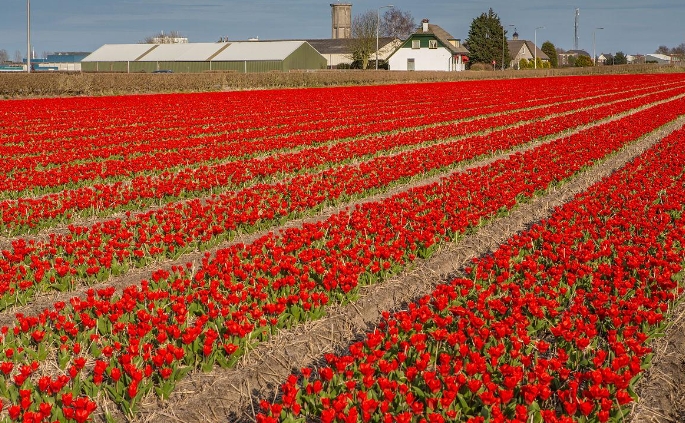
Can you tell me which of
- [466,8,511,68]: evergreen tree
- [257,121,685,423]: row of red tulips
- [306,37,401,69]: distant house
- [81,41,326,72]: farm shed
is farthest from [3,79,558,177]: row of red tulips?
[466,8,511,68]: evergreen tree

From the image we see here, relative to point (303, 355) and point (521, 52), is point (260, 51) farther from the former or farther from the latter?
point (303, 355)

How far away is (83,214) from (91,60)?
8901 centimetres

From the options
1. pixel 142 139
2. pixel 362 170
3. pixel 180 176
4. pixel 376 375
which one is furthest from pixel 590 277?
pixel 142 139

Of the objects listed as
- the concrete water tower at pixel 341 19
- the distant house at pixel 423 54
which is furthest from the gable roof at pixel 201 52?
the concrete water tower at pixel 341 19

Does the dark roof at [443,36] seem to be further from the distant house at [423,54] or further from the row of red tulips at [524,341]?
the row of red tulips at [524,341]

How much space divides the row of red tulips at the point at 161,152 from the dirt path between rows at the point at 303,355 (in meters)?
7.32

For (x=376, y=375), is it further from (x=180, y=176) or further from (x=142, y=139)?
(x=142, y=139)

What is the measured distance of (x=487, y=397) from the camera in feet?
12.7

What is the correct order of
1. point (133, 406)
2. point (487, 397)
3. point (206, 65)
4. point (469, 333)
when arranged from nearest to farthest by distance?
point (487, 397) → point (133, 406) → point (469, 333) → point (206, 65)

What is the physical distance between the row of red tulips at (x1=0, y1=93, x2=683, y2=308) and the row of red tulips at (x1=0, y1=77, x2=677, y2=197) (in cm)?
302

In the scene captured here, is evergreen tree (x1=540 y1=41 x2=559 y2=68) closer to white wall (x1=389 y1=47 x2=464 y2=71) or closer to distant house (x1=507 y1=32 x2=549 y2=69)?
distant house (x1=507 y1=32 x2=549 y2=69)

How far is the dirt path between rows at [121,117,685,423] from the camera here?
176 inches

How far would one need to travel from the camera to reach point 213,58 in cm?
8125

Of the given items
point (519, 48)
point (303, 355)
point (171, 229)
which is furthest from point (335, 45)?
point (303, 355)
